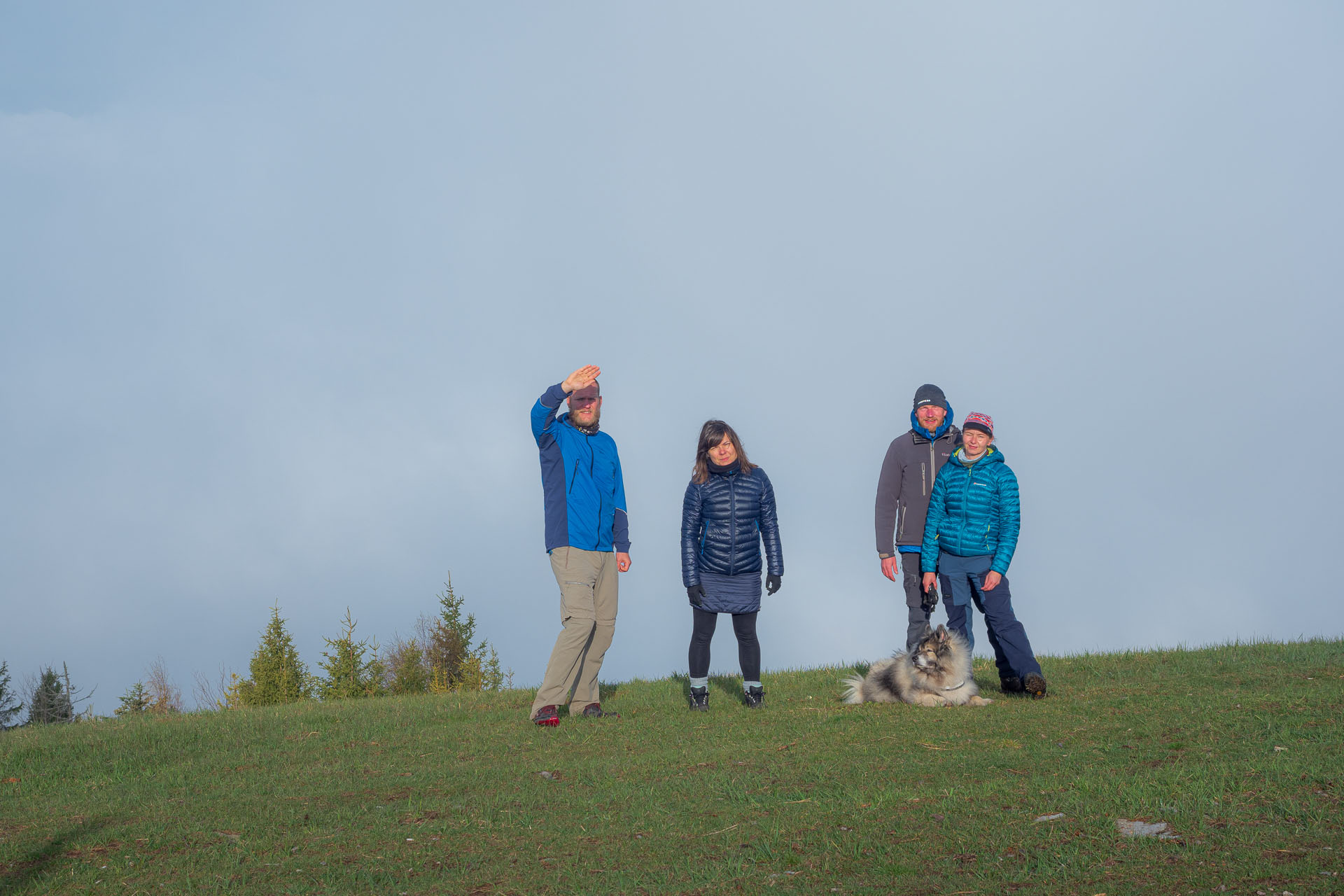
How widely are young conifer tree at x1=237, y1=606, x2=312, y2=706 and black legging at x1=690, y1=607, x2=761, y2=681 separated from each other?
33771mm

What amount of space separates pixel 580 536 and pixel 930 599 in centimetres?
375

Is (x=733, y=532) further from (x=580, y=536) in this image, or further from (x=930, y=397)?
(x=930, y=397)

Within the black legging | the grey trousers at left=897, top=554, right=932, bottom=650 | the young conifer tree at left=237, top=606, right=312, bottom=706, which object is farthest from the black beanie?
the young conifer tree at left=237, top=606, right=312, bottom=706

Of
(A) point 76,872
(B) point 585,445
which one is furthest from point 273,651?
(A) point 76,872

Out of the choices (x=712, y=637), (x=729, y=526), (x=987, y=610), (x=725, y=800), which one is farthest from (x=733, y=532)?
(x=725, y=800)

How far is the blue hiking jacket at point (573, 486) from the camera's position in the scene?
9.84m

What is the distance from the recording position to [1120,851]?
4879 millimetres

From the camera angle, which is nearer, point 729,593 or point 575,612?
point 575,612

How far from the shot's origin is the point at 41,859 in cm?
604

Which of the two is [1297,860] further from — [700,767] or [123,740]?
[123,740]

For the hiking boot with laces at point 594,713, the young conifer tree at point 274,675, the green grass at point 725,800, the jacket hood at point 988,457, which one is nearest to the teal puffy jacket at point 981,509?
the jacket hood at point 988,457

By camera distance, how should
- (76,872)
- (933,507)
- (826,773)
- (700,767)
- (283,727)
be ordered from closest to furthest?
(76,872), (826,773), (700,767), (933,507), (283,727)

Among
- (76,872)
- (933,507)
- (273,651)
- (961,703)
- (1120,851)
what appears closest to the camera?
(1120,851)

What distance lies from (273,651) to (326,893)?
39161 millimetres
